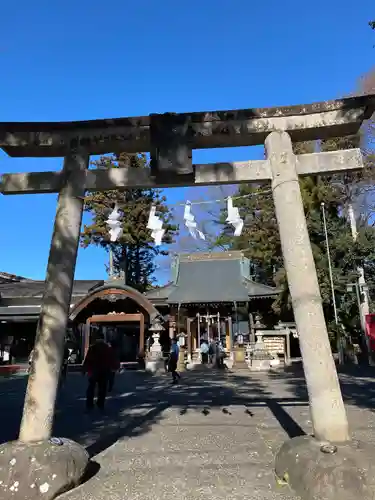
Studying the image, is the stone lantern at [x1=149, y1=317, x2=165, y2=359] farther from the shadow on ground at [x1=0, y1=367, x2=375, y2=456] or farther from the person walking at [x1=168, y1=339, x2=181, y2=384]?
the shadow on ground at [x1=0, y1=367, x2=375, y2=456]

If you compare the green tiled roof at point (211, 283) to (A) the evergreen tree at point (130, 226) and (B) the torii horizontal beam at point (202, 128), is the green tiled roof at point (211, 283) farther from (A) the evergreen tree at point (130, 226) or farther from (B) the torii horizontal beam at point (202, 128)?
(B) the torii horizontal beam at point (202, 128)

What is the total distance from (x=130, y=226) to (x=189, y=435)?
24.6 metres

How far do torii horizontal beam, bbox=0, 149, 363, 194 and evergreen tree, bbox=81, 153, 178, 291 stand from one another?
23268mm

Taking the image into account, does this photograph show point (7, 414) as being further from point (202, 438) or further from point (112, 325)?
point (112, 325)

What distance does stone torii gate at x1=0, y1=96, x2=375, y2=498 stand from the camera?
4.52m

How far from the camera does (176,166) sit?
499 centimetres

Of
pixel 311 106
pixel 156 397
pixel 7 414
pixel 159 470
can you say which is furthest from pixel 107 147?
pixel 156 397

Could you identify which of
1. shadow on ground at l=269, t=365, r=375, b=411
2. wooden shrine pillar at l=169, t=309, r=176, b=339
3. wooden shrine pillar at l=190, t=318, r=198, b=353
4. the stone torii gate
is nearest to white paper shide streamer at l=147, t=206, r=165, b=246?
shadow on ground at l=269, t=365, r=375, b=411

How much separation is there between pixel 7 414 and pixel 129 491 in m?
5.09

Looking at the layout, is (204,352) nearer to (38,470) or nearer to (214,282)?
(214,282)

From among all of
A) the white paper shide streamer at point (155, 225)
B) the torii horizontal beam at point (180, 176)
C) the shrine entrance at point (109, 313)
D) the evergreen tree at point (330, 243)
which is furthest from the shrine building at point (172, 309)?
the torii horizontal beam at point (180, 176)

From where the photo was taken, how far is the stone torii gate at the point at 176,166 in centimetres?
452

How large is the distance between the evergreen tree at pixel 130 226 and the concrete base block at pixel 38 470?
2491 cm

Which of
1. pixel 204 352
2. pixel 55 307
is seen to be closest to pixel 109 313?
pixel 204 352
